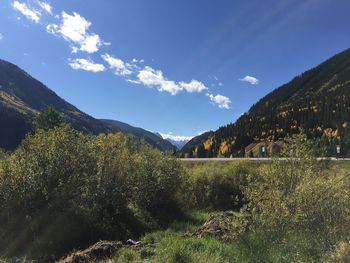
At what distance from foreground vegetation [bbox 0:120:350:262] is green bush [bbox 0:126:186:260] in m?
0.04

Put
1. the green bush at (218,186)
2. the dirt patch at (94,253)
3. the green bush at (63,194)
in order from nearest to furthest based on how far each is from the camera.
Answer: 1. the dirt patch at (94,253)
2. the green bush at (63,194)
3. the green bush at (218,186)

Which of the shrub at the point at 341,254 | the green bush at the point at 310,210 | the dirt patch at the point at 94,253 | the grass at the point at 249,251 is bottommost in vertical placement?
the dirt patch at the point at 94,253

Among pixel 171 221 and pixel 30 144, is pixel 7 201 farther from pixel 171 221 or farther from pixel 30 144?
pixel 171 221

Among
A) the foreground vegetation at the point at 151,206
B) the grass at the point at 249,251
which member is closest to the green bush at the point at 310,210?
the foreground vegetation at the point at 151,206

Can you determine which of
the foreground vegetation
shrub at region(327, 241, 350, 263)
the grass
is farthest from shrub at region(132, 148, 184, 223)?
shrub at region(327, 241, 350, 263)

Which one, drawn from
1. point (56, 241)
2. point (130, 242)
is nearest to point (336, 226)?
point (130, 242)

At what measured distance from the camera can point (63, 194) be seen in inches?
713

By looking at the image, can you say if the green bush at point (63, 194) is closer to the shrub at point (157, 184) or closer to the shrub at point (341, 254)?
the shrub at point (157, 184)

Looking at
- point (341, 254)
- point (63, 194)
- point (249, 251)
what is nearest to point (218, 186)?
point (63, 194)

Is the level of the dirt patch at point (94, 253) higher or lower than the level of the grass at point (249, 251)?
lower

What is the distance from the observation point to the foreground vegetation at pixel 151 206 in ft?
38.1

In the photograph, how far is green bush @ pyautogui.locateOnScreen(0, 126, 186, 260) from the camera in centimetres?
1680

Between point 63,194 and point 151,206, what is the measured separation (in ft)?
29.5

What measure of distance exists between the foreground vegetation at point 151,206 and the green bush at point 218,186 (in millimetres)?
175
